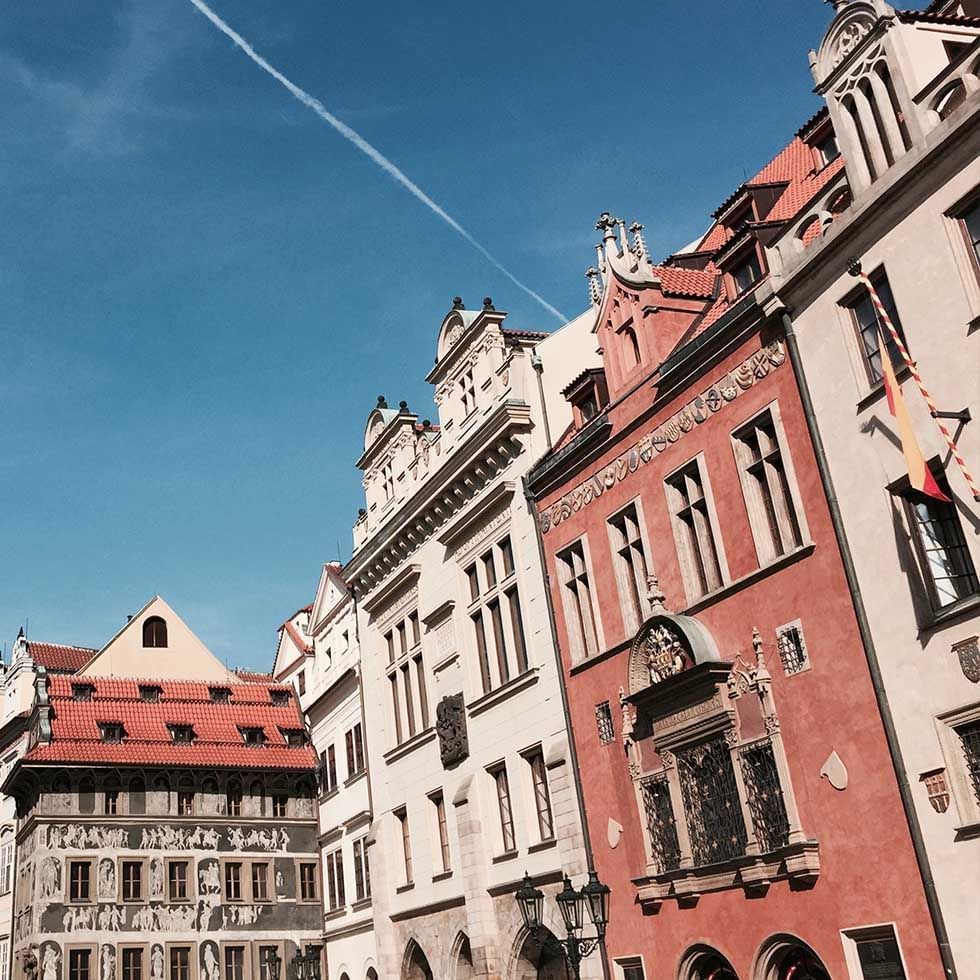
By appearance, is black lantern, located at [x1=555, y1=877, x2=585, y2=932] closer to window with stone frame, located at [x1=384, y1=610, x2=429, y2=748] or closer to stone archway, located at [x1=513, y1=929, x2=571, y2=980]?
stone archway, located at [x1=513, y1=929, x2=571, y2=980]

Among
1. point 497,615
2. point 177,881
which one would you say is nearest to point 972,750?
point 497,615

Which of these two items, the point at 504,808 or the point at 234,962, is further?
the point at 234,962

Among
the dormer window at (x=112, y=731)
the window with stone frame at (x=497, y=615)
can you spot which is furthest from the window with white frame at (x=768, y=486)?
the dormer window at (x=112, y=731)

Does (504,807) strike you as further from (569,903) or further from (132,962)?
(132,962)

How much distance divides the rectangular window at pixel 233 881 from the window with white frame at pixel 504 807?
18.0 metres

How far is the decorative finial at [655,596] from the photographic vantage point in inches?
776

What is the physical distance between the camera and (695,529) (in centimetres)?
1933

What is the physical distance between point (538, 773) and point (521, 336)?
9.42 m

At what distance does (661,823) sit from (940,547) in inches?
273

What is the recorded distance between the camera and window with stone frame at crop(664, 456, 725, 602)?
741 inches

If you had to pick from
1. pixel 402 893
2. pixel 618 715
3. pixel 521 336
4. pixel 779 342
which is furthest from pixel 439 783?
pixel 779 342

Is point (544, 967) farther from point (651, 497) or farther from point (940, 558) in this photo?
point (940, 558)

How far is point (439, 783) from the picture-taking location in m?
27.1

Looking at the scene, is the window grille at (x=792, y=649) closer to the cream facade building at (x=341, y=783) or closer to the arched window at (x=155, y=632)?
the cream facade building at (x=341, y=783)
